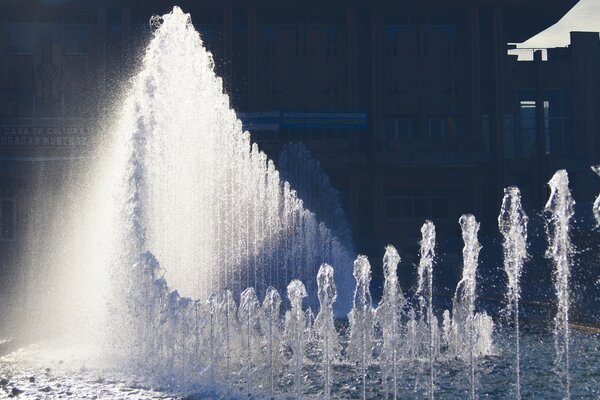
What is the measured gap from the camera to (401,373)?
13.3 meters

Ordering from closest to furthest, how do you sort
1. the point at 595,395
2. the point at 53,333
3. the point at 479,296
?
1. the point at 595,395
2. the point at 53,333
3. the point at 479,296

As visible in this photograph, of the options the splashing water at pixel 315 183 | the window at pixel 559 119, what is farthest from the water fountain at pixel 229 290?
the window at pixel 559 119

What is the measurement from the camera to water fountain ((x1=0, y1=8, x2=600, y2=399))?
42.8 ft

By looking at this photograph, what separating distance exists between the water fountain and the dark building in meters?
18.6

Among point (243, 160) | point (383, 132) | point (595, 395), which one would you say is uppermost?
point (383, 132)

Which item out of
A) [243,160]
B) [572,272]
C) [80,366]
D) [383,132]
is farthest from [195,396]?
[383,132]

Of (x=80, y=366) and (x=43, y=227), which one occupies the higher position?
(x=43, y=227)

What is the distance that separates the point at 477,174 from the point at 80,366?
36.7 metres

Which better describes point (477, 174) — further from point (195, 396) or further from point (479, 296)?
point (195, 396)

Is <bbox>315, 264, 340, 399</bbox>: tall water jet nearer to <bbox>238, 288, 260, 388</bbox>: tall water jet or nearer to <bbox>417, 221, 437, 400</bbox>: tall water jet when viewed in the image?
<bbox>238, 288, 260, 388</bbox>: tall water jet

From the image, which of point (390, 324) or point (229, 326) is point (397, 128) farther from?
point (229, 326)

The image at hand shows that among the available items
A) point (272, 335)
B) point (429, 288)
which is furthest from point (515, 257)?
point (272, 335)

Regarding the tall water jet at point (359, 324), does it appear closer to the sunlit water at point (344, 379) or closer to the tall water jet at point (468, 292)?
the sunlit water at point (344, 379)

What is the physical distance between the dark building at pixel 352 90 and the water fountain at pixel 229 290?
1861cm
